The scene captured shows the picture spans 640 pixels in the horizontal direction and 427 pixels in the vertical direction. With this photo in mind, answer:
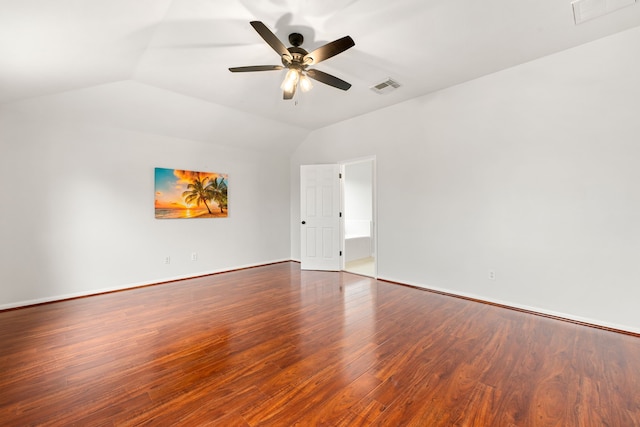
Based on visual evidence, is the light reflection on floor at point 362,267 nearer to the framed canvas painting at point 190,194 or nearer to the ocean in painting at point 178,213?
the framed canvas painting at point 190,194

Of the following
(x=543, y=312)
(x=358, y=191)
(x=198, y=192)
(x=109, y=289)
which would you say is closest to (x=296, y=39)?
(x=198, y=192)

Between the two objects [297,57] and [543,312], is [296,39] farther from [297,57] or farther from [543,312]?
[543,312]

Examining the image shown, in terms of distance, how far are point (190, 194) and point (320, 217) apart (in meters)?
2.48

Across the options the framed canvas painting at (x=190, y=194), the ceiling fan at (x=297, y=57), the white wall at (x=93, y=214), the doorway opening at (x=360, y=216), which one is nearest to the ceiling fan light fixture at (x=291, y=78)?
the ceiling fan at (x=297, y=57)

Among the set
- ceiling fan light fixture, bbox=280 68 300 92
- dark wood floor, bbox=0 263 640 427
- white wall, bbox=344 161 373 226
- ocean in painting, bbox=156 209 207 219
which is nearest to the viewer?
dark wood floor, bbox=0 263 640 427

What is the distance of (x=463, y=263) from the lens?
3.77 metres

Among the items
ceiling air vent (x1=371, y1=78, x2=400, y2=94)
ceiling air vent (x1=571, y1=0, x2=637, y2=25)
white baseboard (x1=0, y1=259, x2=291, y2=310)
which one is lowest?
white baseboard (x1=0, y1=259, x2=291, y2=310)

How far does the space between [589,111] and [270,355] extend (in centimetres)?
405

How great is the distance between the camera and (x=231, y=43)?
2688mm

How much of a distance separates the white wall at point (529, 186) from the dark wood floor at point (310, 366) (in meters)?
0.50

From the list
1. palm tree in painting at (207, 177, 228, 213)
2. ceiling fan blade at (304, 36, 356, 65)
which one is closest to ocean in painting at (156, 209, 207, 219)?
palm tree in painting at (207, 177, 228, 213)

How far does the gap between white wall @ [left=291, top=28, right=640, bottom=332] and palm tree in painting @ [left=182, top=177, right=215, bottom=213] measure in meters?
3.28

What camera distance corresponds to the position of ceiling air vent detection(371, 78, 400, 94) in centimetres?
362

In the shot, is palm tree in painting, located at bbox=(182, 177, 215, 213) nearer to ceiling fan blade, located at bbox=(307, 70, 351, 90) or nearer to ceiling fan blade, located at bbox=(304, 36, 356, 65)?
ceiling fan blade, located at bbox=(307, 70, 351, 90)
